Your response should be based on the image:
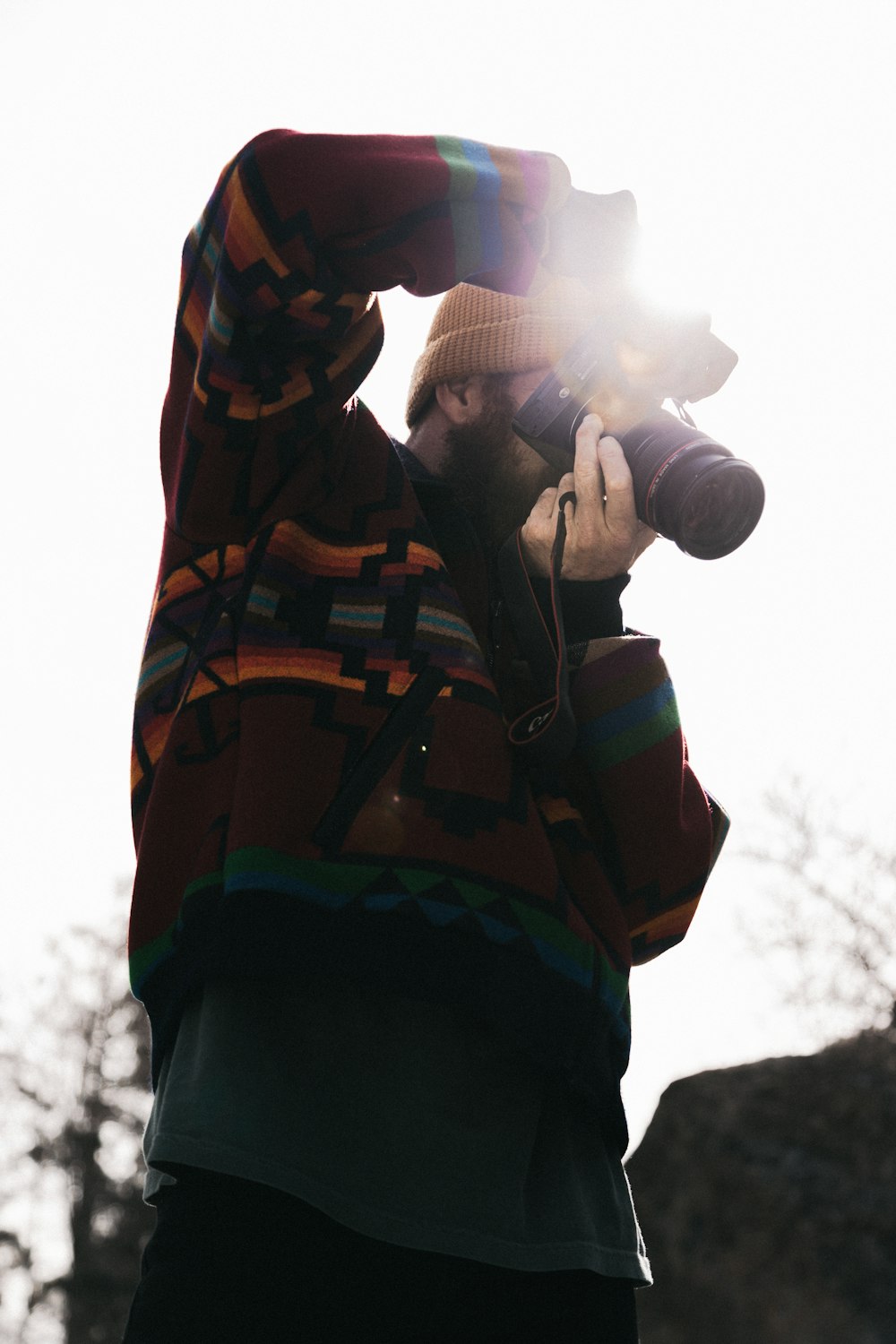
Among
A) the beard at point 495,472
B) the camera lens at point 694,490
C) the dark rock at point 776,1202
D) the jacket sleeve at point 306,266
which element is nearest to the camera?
the jacket sleeve at point 306,266

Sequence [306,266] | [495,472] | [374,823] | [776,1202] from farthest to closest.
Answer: [776,1202], [495,472], [306,266], [374,823]

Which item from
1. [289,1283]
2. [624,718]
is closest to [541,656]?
[624,718]

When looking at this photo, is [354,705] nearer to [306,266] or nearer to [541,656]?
[541,656]

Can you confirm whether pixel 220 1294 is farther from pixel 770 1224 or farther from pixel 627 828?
pixel 770 1224

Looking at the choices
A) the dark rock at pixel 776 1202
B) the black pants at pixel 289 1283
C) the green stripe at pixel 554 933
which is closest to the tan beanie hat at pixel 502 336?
the green stripe at pixel 554 933

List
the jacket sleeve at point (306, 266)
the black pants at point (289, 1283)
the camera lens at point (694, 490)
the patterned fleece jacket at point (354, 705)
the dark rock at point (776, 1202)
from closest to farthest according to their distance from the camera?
1. the black pants at point (289, 1283)
2. the patterned fleece jacket at point (354, 705)
3. the jacket sleeve at point (306, 266)
4. the camera lens at point (694, 490)
5. the dark rock at point (776, 1202)

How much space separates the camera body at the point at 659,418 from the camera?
1398mm

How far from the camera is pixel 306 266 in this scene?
1273 mm

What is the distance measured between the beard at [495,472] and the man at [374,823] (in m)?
0.17

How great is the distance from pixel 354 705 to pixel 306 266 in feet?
1.61

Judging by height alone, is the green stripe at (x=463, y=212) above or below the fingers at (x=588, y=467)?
above

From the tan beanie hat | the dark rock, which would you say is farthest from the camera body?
the dark rock

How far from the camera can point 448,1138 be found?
1.10 m

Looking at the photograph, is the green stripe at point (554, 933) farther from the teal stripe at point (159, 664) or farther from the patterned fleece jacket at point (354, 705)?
the teal stripe at point (159, 664)
